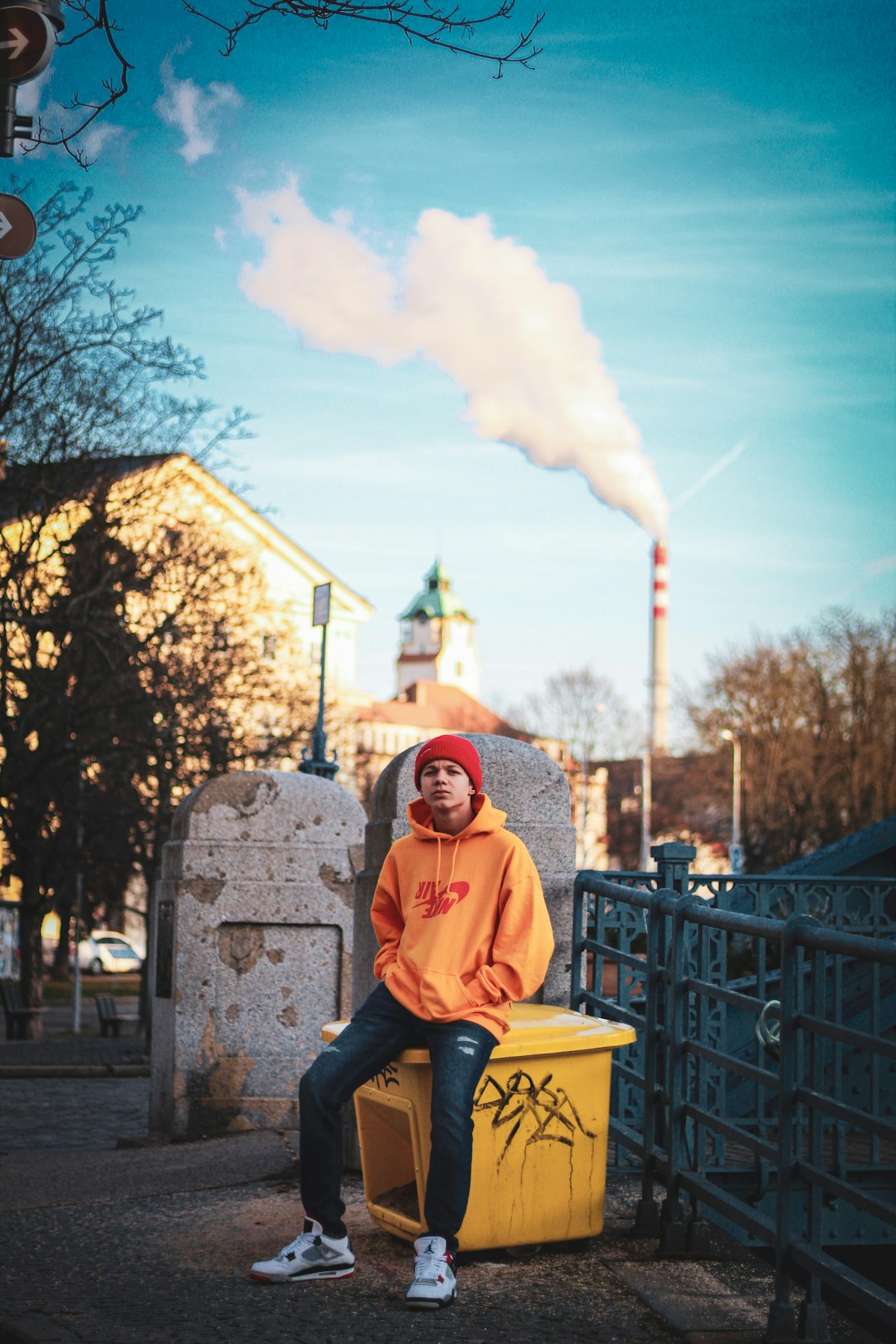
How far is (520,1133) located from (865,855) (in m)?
6.51

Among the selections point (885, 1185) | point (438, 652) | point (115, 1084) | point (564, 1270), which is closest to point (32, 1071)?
point (115, 1084)

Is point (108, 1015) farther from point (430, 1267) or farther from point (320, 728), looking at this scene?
point (430, 1267)

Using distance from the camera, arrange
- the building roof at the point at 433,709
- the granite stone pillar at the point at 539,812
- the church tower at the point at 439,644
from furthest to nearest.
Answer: the church tower at the point at 439,644 → the building roof at the point at 433,709 → the granite stone pillar at the point at 539,812

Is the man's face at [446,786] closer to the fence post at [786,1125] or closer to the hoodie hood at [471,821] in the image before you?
the hoodie hood at [471,821]

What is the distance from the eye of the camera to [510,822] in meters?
6.25

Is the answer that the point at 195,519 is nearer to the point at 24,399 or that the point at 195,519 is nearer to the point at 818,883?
the point at 24,399

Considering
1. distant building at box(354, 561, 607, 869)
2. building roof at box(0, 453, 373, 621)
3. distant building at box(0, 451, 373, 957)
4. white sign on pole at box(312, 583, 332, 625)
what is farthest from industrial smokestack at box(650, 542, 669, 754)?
white sign on pole at box(312, 583, 332, 625)

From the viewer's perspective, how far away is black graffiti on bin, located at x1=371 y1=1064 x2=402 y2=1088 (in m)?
4.93

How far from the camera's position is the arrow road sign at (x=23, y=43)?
604 centimetres

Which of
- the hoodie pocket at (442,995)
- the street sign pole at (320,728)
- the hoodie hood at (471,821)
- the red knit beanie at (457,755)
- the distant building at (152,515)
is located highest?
the distant building at (152,515)

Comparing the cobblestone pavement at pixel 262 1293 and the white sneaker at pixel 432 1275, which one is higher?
the white sneaker at pixel 432 1275

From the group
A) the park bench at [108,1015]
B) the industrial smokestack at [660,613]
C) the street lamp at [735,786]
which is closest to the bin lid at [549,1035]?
the park bench at [108,1015]

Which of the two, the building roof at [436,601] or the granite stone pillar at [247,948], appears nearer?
the granite stone pillar at [247,948]

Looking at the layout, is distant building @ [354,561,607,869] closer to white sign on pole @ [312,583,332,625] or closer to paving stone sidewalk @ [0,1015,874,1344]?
white sign on pole @ [312,583,332,625]
